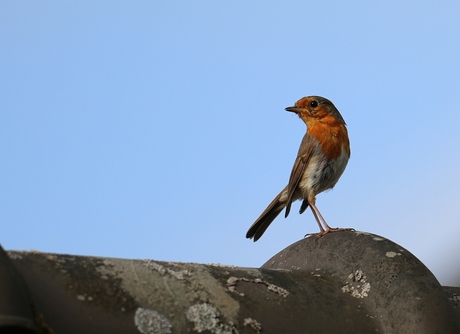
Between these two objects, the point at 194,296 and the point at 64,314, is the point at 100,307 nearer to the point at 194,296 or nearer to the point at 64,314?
the point at 64,314

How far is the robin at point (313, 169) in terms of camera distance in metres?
5.82

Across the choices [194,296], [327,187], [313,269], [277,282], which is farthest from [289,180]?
[194,296]

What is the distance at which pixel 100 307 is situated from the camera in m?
1.95

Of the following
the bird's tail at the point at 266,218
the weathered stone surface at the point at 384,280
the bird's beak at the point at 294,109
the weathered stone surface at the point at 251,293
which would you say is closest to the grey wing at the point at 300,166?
the bird's tail at the point at 266,218

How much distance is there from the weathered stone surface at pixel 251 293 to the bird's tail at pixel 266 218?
255 centimetres

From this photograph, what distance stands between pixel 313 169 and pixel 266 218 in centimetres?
54

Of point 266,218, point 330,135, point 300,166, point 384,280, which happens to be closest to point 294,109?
point 330,135

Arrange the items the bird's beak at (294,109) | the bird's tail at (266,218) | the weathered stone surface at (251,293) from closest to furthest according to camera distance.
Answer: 1. the weathered stone surface at (251,293)
2. the bird's tail at (266,218)
3. the bird's beak at (294,109)

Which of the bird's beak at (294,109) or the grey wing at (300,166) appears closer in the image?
the grey wing at (300,166)

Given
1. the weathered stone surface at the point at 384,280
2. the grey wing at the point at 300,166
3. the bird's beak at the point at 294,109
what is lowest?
the weathered stone surface at the point at 384,280

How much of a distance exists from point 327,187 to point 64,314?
4.33m

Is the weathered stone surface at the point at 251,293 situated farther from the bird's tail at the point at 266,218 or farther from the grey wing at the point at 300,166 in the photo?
the grey wing at the point at 300,166

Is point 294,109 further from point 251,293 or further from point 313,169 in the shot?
point 251,293

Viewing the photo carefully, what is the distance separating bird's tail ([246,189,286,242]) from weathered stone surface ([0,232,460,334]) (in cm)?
255
